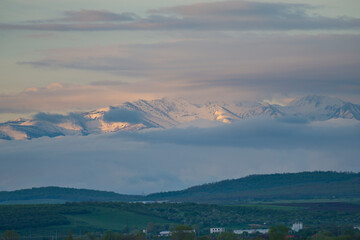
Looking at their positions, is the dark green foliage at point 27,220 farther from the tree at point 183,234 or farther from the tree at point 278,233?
the tree at point 278,233

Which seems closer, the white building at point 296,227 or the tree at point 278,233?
the tree at point 278,233

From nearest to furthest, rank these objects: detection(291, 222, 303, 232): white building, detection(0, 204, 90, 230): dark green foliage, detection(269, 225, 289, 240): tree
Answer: detection(269, 225, 289, 240): tree, detection(291, 222, 303, 232): white building, detection(0, 204, 90, 230): dark green foliage

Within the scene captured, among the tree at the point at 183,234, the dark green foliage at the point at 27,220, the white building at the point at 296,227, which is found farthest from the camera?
the dark green foliage at the point at 27,220

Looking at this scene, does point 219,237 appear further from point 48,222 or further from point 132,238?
point 48,222

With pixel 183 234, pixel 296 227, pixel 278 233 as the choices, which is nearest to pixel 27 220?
pixel 183 234

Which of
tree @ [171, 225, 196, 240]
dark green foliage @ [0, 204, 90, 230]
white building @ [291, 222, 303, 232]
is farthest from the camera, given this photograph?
dark green foliage @ [0, 204, 90, 230]

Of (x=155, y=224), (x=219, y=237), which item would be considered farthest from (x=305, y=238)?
(x=155, y=224)

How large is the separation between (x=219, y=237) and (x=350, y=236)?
23.1 meters

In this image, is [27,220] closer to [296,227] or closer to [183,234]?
[183,234]

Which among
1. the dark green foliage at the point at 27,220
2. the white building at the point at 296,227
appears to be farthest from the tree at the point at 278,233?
the dark green foliage at the point at 27,220

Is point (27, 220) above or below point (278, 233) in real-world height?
above

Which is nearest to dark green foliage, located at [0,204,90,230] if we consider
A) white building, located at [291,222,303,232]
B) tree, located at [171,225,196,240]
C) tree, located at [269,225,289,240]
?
tree, located at [171,225,196,240]

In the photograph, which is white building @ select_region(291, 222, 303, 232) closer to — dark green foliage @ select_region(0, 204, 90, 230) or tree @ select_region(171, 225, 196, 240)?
tree @ select_region(171, 225, 196, 240)

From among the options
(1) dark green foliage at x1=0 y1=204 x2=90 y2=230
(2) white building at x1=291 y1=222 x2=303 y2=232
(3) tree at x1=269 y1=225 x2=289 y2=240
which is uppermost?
(1) dark green foliage at x1=0 y1=204 x2=90 y2=230
